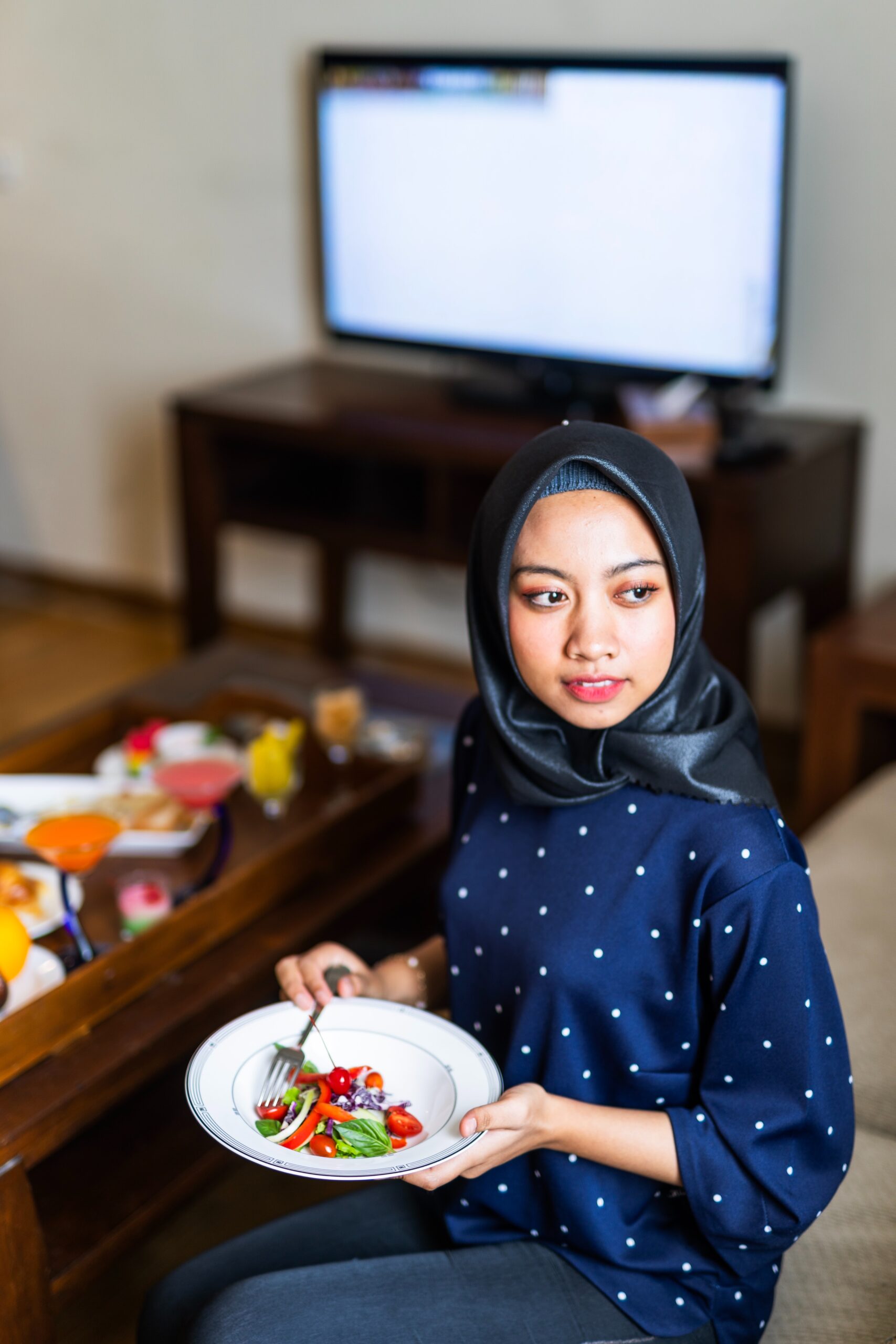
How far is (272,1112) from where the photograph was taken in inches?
42.7

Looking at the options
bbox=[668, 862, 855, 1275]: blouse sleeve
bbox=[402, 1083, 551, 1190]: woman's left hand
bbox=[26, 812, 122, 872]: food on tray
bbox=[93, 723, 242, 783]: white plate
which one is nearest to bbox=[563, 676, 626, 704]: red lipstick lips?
bbox=[668, 862, 855, 1275]: blouse sleeve

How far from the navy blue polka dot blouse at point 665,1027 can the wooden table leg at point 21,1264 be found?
376 millimetres

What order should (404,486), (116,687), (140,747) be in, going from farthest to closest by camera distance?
(116,687) → (404,486) → (140,747)

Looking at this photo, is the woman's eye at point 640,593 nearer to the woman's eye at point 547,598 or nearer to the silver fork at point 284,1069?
the woman's eye at point 547,598

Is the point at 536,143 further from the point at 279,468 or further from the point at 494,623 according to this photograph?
the point at 494,623

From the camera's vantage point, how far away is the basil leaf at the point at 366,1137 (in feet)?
3.37

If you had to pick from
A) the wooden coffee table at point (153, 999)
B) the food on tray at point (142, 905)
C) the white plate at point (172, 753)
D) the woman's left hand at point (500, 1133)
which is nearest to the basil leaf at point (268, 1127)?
the woman's left hand at point (500, 1133)

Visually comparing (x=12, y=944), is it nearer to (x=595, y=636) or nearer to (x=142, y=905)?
(x=142, y=905)

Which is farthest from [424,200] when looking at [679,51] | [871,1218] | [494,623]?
[871,1218]

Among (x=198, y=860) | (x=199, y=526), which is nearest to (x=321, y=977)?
(x=198, y=860)

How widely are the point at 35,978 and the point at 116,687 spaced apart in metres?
2.13

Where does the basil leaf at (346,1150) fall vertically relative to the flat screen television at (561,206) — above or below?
below

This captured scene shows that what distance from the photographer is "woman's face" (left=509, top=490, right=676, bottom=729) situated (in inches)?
40.1

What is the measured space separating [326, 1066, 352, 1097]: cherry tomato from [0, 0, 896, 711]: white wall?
2.05 m
